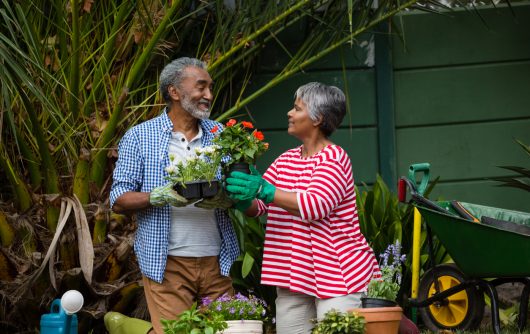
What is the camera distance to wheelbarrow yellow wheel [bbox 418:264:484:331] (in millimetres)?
5637

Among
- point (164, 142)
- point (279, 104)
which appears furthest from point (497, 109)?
point (164, 142)

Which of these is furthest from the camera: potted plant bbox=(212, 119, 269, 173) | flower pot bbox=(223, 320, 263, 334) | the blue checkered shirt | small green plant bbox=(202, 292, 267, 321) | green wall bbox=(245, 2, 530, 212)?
green wall bbox=(245, 2, 530, 212)

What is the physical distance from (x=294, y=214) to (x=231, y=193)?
12.2 inches

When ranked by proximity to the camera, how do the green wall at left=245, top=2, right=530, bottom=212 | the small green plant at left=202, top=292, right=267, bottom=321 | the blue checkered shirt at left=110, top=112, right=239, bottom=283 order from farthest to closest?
1. the green wall at left=245, top=2, right=530, bottom=212
2. the blue checkered shirt at left=110, top=112, right=239, bottom=283
3. the small green plant at left=202, top=292, right=267, bottom=321

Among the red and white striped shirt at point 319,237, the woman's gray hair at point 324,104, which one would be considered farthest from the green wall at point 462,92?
the red and white striped shirt at point 319,237

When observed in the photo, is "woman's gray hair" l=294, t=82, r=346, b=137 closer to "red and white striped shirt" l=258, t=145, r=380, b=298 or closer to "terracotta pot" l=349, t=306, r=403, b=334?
"red and white striped shirt" l=258, t=145, r=380, b=298

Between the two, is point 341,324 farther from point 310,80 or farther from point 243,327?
point 310,80

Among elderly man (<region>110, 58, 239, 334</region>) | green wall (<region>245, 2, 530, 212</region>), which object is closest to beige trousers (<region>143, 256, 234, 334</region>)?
elderly man (<region>110, 58, 239, 334</region>)

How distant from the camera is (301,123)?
14.3 feet

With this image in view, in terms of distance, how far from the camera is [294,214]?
4.18 m

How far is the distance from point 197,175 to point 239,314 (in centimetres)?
61

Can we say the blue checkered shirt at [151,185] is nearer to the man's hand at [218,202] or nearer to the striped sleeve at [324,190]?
the man's hand at [218,202]

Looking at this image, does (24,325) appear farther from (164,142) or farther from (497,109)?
(497,109)

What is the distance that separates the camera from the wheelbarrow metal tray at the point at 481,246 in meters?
5.04
